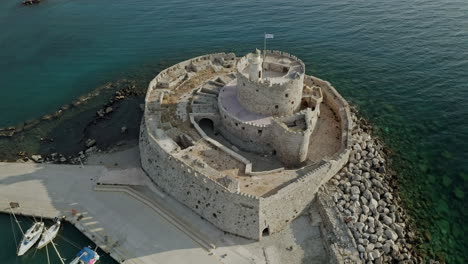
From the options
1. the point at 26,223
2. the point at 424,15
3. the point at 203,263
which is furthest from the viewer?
the point at 424,15

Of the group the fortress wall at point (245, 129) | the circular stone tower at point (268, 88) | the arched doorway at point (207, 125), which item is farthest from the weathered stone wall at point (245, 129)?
the arched doorway at point (207, 125)

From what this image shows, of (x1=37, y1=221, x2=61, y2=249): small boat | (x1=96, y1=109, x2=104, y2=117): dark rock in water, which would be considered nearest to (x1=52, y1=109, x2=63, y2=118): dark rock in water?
(x1=96, y1=109, x2=104, y2=117): dark rock in water

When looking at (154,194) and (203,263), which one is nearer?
(203,263)

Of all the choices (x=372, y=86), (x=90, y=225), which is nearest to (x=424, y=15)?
(x=372, y=86)

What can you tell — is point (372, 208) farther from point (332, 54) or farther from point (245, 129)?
point (332, 54)

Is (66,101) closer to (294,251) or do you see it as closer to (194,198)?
(194,198)

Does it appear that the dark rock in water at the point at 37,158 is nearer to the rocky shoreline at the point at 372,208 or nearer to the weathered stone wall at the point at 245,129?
the weathered stone wall at the point at 245,129
